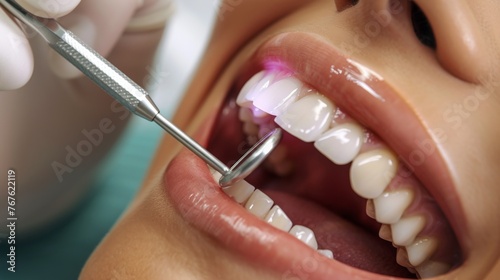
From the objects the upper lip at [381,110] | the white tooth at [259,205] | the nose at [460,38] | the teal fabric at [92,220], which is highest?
the nose at [460,38]

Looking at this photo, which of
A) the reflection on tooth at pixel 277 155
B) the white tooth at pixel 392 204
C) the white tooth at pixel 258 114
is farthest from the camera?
the reflection on tooth at pixel 277 155

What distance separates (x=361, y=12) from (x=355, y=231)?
302 millimetres

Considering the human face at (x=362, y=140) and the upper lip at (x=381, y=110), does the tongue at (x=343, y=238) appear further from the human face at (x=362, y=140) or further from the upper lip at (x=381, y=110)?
the upper lip at (x=381, y=110)

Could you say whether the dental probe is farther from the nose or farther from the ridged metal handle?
the nose

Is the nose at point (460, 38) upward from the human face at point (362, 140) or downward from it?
upward

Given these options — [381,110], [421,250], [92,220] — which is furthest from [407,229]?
[92,220]

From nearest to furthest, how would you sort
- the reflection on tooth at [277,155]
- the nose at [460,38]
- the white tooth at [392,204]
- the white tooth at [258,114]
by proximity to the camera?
the nose at [460,38]
the white tooth at [392,204]
the white tooth at [258,114]
the reflection on tooth at [277,155]

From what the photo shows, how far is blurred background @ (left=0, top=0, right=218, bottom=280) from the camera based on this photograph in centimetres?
86

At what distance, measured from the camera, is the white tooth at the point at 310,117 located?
680 mm

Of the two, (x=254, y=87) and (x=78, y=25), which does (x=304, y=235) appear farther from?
(x=78, y=25)

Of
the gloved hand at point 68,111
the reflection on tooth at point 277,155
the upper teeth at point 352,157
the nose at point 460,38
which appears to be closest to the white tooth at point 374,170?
the upper teeth at point 352,157

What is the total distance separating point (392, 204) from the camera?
67 cm

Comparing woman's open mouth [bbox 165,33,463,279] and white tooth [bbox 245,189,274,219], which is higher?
woman's open mouth [bbox 165,33,463,279]

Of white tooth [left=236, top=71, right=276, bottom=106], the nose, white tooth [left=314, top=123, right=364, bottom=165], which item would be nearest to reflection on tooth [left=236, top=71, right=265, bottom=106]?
white tooth [left=236, top=71, right=276, bottom=106]
